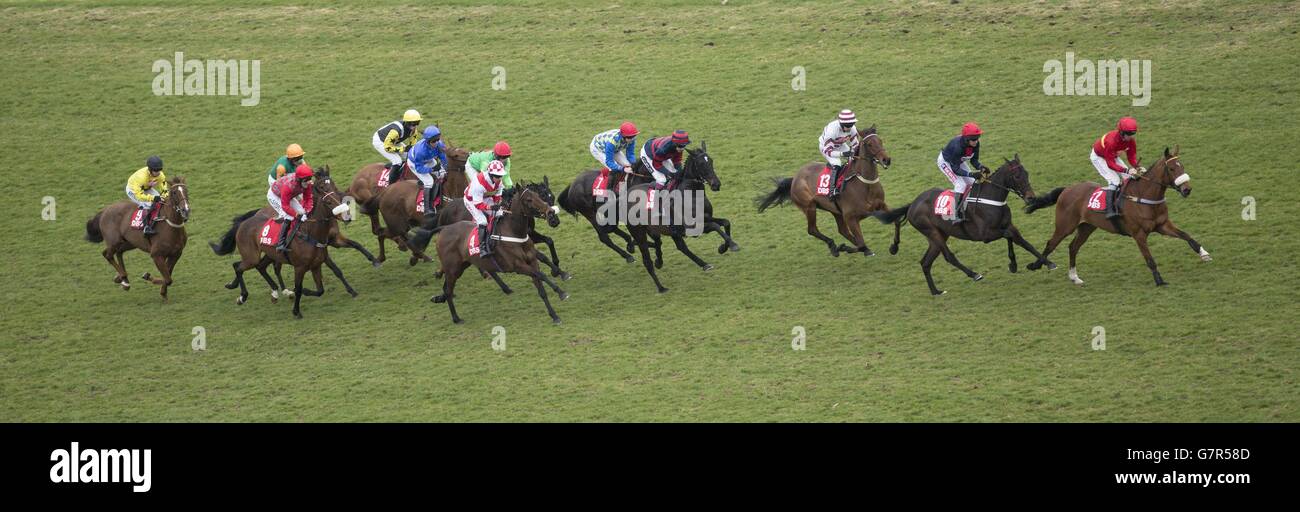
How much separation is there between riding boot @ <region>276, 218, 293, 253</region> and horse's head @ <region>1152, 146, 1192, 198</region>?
1154cm

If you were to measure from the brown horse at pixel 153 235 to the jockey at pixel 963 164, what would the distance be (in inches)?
411

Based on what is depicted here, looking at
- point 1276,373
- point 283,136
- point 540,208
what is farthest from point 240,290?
point 1276,373

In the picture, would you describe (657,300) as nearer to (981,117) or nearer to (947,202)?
(947,202)

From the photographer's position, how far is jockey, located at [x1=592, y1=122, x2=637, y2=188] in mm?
20531

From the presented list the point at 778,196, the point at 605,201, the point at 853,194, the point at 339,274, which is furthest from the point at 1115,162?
the point at 339,274

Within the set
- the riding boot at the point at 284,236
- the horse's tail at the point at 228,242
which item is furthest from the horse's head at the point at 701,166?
the horse's tail at the point at 228,242

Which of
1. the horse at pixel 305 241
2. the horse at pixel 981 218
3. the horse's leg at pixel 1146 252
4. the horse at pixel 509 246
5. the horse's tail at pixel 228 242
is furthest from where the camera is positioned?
→ the horse's tail at pixel 228 242

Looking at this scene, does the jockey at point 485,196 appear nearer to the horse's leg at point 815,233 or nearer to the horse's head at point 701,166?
the horse's head at point 701,166

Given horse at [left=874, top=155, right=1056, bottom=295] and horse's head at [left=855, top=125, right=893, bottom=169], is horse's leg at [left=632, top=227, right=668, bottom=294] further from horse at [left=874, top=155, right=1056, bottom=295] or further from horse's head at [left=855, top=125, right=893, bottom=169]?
horse at [left=874, top=155, right=1056, bottom=295]

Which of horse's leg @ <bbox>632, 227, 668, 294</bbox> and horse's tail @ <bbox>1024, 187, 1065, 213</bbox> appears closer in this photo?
horse's tail @ <bbox>1024, 187, 1065, 213</bbox>

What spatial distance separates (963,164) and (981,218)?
2.62 feet

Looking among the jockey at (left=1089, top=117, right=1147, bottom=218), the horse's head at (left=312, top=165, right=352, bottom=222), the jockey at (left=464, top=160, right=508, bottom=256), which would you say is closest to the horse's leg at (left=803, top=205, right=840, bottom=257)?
the jockey at (left=1089, top=117, right=1147, bottom=218)

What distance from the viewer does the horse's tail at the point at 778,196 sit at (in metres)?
21.9

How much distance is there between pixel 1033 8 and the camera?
31.4 meters
